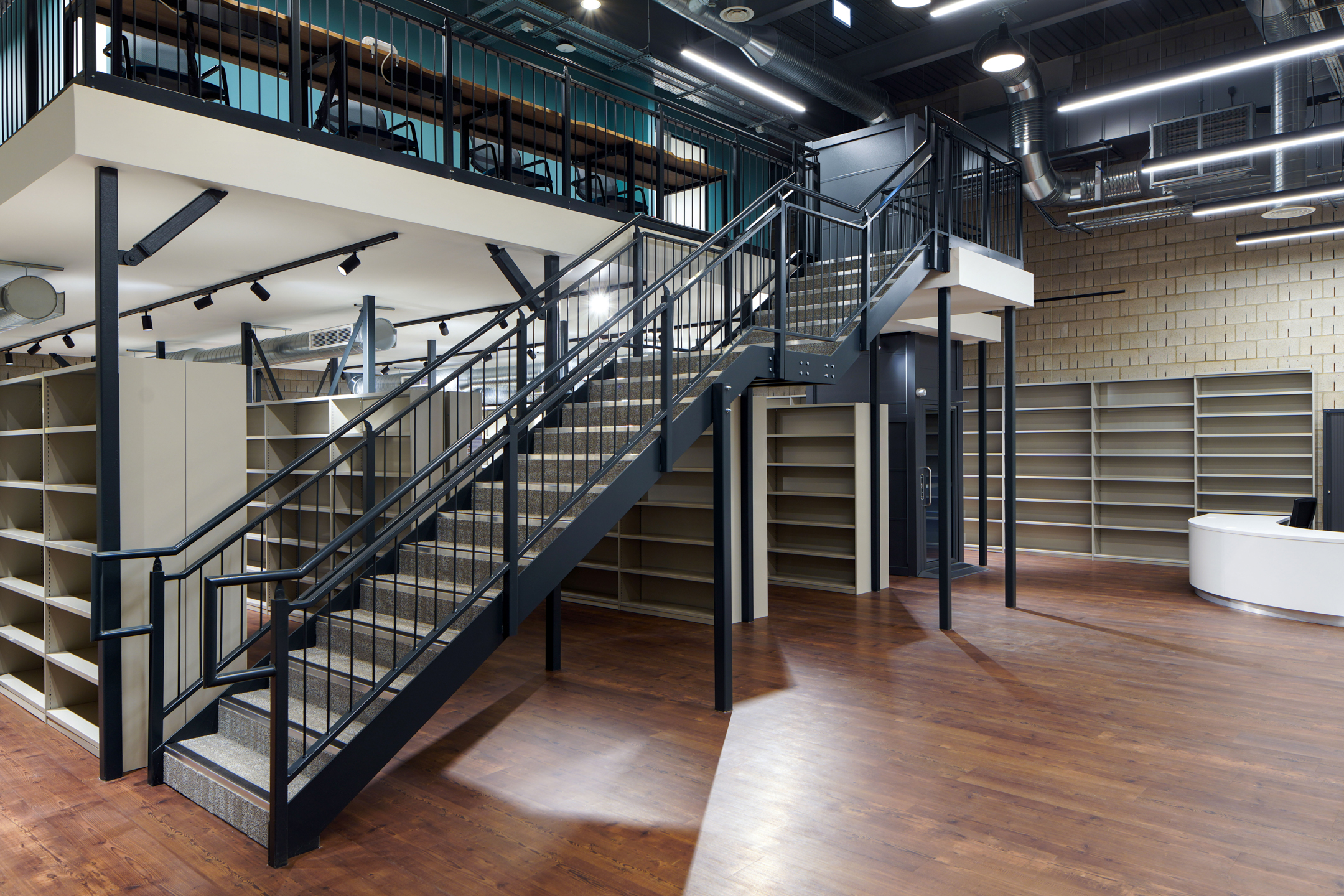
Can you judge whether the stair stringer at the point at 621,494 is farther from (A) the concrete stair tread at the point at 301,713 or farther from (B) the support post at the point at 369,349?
(B) the support post at the point at 369,349

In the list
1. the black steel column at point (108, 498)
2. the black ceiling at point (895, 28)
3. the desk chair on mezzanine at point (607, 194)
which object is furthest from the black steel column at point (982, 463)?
the black steel column at point (108, 498)

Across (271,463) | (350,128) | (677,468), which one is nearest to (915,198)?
(677,468)

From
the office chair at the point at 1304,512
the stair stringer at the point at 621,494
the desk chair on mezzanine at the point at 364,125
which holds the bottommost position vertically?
the office chair at the point at 1304,512

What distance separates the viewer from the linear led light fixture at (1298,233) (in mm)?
8502

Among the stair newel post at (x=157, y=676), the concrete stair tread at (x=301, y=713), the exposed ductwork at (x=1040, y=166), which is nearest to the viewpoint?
the concrete stair tread at (x=301, y=713)

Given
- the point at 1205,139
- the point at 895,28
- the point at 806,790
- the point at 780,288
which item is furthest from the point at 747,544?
the point at 895,28

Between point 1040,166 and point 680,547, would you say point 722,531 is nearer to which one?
point 680,547

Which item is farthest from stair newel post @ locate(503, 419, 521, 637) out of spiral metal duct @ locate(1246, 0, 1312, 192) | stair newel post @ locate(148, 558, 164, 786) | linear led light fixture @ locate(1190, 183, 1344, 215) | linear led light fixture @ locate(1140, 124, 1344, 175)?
spiral metal duct @ locate(1246, 0, 1312, 192)

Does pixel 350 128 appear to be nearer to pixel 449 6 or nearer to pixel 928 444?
pixel 449 6

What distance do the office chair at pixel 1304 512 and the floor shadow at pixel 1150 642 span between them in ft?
8.82

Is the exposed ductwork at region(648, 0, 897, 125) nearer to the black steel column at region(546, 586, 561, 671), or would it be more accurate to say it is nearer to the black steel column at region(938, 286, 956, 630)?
the black steel column at region(938, 286, 956, 630)

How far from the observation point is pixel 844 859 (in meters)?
3.09

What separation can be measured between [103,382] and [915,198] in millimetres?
7403

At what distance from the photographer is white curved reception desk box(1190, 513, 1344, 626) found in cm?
711
